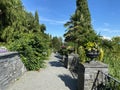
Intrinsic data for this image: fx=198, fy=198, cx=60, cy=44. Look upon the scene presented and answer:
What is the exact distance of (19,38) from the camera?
15.0 meters

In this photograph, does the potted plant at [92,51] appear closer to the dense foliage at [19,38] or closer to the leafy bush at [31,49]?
the dense foliage at [19,38]

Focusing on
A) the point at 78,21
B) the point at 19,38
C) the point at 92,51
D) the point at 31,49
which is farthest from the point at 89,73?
the point at 78,21

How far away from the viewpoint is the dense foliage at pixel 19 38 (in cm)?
1326

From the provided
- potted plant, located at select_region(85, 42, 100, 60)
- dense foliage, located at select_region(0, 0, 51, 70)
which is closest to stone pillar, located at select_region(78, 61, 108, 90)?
potted plant, located at select_region(85, 42, 100, 60)

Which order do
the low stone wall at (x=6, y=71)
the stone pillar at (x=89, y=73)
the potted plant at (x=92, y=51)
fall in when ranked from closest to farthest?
the stone pillar at (x=89, y=73) → the low stone wall at (x=6, y=71) → the potted plant at (x=92, y=51)

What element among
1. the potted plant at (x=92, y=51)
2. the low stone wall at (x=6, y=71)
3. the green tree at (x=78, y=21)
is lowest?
the low stone wall at (x=6, y=71)

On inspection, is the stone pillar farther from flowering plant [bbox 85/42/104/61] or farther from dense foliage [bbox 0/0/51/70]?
dense foliage [bbox 0/0/51/70]

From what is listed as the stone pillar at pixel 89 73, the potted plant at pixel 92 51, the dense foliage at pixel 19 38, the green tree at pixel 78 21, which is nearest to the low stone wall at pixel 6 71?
the stone pillar at pixel 89 73

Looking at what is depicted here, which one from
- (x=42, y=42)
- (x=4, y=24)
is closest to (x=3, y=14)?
(x=4, y=24)

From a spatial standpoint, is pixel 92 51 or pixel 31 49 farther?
pixel 31 49

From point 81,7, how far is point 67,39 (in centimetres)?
506

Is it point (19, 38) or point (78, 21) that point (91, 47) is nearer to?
point (19, 38)

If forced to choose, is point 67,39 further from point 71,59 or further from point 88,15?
point 71,59

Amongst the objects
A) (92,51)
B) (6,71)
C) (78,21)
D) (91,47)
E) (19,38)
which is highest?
(78,21)
